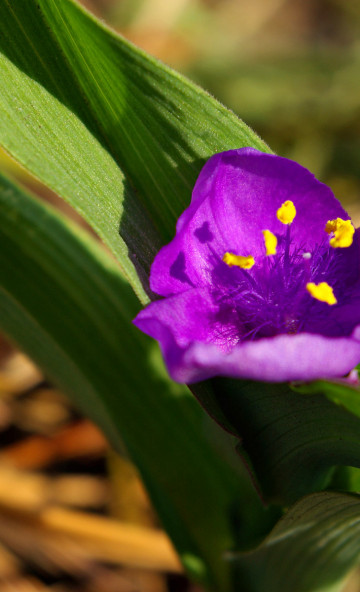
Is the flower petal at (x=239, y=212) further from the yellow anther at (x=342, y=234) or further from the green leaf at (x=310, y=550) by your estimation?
the green leaf at (x=310, y=550)

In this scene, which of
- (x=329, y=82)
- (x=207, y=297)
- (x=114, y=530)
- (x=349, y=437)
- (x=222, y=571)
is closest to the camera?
(x=349, y=437)

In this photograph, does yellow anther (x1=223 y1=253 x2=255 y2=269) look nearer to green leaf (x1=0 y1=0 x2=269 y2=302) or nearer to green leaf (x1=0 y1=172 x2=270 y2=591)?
green leaf (x1=0 y1=0 x2=269 y2=302)

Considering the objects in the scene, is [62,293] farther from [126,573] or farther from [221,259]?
[126,573]

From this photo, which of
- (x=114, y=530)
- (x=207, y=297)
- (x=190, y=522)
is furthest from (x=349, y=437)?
(x=114, y=530)

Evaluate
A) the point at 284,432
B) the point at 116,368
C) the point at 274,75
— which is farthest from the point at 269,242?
the point at 274,75

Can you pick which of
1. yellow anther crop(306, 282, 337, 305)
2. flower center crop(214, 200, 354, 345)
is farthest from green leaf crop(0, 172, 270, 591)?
yellow anther crop(306, 282, 337, 305)

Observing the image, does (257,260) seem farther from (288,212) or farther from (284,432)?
(284,432)

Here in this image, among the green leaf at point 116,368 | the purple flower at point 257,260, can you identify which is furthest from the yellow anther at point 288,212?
the green leaf at point 116,368
